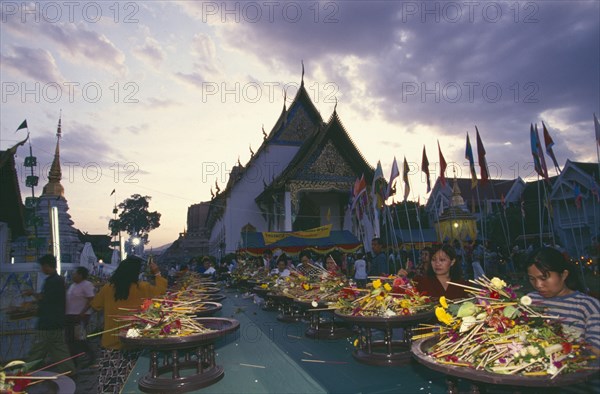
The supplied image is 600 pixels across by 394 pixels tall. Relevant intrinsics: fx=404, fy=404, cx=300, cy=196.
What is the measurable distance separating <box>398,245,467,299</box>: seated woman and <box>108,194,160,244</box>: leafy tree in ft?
252

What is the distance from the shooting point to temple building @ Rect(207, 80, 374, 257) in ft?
75.4

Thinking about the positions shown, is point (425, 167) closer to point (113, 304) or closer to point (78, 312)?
point (78, 312)

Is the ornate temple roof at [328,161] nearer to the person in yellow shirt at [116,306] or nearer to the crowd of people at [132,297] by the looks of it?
the crowd of people at [132,297]

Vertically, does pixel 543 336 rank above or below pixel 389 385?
above

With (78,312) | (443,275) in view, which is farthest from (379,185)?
(78,312)

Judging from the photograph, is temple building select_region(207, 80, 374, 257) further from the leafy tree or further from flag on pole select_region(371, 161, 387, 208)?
the leafy tree

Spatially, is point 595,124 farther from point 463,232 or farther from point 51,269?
point 463,232

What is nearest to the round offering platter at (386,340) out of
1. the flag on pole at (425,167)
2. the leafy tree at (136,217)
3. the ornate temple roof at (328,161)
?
the flag on pole at (425,167)

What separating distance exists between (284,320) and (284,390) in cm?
364

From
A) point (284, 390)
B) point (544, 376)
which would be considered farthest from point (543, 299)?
point (284, 390)

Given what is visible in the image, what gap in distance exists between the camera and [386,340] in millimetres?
4199

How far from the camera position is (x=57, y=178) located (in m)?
15.5

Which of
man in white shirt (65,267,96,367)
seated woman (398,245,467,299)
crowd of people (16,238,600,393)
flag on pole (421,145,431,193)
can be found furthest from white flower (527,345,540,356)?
flag on pole (421,145,431,193)

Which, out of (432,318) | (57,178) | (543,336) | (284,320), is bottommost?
(284,320)
